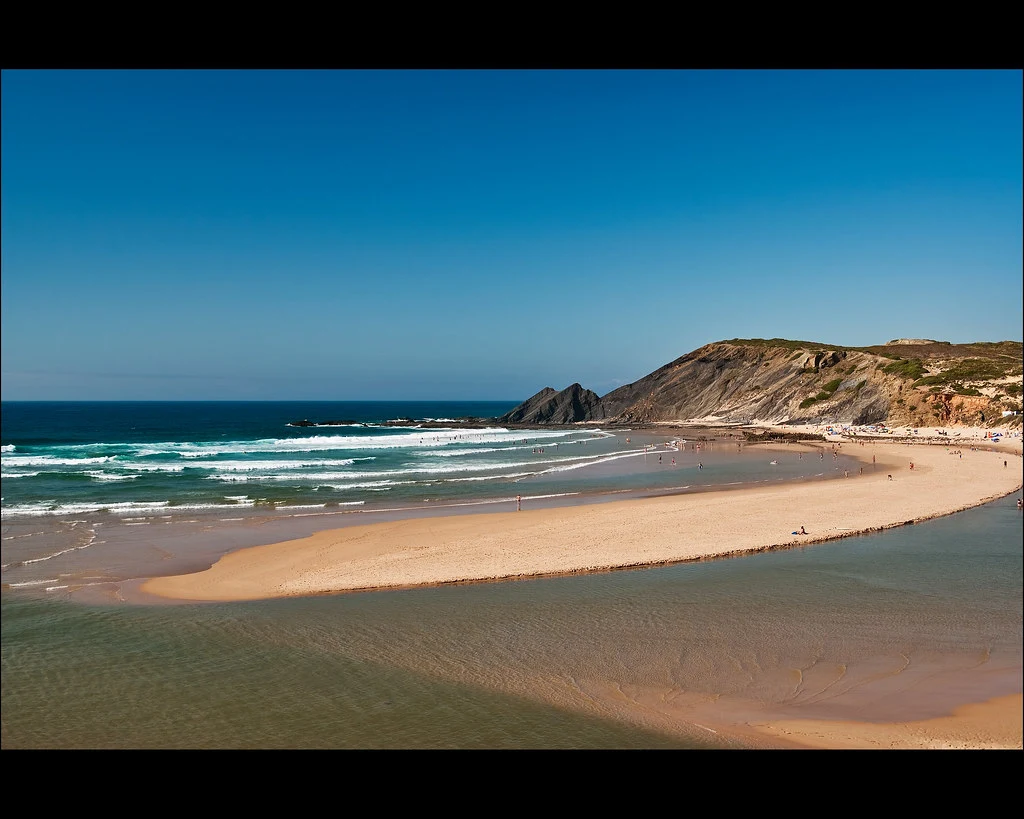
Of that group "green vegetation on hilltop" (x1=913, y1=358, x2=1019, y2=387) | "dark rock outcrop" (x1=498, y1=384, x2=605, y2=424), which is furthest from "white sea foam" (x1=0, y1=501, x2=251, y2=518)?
"dark rock outcrop" (x1=498, y1=384, x2=605, y2=424)

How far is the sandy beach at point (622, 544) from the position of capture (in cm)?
780

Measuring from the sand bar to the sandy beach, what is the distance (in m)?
0.04

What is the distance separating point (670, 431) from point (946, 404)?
27330mm

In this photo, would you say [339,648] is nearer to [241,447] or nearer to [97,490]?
[97,490]

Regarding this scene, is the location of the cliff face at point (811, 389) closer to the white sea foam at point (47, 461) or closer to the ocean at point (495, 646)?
the ocean at point (495, 646)

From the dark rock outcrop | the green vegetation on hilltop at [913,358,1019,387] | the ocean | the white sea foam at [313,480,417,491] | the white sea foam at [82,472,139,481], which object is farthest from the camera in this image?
the dark rock outcrop

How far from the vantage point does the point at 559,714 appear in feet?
27.8

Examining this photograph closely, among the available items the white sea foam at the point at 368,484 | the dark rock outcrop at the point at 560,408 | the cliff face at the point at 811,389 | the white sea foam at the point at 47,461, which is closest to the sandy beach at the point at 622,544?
the white sea foam at the point at 368,484

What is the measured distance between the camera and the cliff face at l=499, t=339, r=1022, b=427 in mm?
62562

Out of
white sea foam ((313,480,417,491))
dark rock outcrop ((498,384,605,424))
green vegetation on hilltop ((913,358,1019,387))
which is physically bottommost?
white sea foam ((313,480,417,491))

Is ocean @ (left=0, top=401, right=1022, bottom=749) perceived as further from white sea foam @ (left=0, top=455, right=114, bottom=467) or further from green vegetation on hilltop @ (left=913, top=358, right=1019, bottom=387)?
green vegetation on hilltop @ (left=913, top=358, right=1019, bottom=387)

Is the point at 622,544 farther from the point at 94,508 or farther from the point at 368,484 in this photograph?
the point at 94,508

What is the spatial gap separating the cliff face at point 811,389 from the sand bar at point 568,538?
3790 cm
